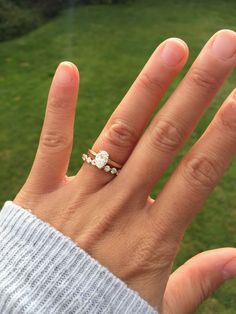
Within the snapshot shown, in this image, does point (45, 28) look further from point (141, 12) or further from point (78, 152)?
point (78, 152)

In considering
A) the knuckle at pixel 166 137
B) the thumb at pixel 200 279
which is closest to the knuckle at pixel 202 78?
the knuckle at pixel 166 137

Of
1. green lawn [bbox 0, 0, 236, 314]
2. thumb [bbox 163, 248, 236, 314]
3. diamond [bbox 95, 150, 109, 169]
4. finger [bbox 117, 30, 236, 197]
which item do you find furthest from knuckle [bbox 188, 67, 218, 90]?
green lawn [bbox 0, 0, 236, 314]

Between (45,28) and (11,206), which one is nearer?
(11,206)

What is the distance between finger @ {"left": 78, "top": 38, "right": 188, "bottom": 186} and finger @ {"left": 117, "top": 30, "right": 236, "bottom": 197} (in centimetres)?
3

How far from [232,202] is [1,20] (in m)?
3.60

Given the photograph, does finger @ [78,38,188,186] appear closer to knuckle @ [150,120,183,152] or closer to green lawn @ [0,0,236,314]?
knuckle @ [150,120,183,152]

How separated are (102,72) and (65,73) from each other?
3492mm

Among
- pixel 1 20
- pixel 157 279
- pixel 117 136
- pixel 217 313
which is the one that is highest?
pixel 117 136

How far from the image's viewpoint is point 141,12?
592 cm

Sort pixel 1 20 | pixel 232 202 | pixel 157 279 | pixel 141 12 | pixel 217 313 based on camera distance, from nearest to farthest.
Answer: pixel 157 279 < pixel 217 313 < pixel 232 202 < pixel 1 20 < pixel 141 12

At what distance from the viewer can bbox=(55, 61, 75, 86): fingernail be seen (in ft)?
3.61

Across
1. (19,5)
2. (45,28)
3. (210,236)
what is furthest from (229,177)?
(19,5)

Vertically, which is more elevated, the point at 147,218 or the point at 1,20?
the point at 147,218

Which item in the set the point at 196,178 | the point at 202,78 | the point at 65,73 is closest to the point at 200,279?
the point at 196,178
